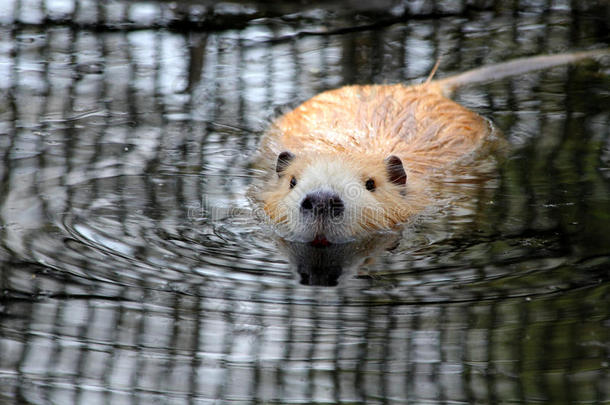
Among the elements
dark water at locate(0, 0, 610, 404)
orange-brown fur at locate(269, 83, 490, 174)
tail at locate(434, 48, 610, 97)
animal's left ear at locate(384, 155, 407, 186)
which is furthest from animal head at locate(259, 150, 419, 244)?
tail at locate(434, 48, 610, 97)

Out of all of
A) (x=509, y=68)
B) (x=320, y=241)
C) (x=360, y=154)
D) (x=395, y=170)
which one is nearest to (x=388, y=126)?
(x=360, y=154)

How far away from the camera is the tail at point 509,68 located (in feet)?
19.9

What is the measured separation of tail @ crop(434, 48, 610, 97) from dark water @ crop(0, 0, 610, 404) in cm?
11

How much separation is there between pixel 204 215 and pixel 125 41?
311cm

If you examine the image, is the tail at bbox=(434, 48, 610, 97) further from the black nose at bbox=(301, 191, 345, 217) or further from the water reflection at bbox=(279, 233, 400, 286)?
the black nose at bbox=(301, 191, 345, 217)

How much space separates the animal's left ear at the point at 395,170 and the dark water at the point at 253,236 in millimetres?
241

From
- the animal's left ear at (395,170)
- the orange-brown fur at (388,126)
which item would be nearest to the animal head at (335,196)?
the animal's left ear at (395,170)

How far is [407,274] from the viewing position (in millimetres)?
3488

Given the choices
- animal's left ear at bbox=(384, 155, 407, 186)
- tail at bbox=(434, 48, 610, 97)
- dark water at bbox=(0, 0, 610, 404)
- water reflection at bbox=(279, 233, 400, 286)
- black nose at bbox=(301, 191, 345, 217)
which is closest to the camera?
dark water at bbox=(0, 0, 610, 404)

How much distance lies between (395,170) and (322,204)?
29.3 inches

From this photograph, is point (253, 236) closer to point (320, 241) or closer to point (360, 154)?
point (320, 241)

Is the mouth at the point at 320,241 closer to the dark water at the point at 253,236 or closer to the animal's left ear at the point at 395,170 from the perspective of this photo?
the dark water at the point at 253,236

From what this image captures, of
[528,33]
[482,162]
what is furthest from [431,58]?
[482,162]

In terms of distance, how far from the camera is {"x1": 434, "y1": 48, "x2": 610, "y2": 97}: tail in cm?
606
